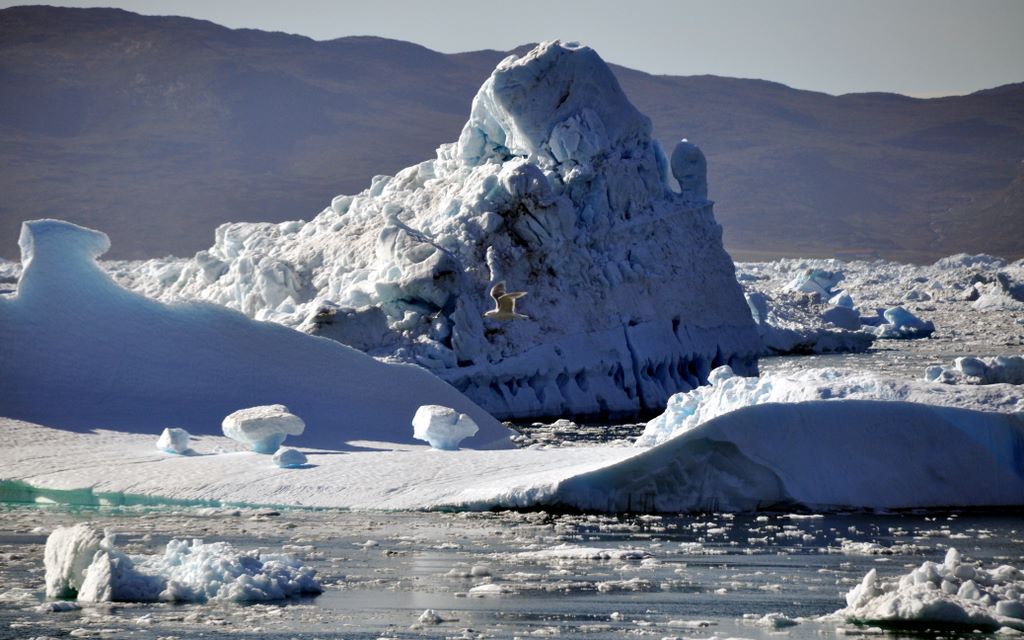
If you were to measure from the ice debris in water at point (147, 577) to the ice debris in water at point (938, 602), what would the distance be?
2665 mm

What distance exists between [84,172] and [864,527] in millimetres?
88247

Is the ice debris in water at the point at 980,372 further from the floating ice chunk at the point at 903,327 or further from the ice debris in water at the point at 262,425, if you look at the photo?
the floating ice chunk at the point at 903,327

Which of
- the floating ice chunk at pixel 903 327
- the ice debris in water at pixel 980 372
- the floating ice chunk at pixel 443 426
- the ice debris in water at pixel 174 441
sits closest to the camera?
the ice debris in water at pixel 174 441

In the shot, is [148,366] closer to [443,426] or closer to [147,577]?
[443,426]

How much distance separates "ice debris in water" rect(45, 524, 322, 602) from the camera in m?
7.10

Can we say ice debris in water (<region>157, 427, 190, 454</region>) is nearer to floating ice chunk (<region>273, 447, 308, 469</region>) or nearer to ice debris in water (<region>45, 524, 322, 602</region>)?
floating ice chunk (<region>273, 447, 308, 469</region>)

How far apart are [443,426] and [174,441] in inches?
84.4

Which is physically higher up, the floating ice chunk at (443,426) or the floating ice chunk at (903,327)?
the floating ice chunk at (903,327)

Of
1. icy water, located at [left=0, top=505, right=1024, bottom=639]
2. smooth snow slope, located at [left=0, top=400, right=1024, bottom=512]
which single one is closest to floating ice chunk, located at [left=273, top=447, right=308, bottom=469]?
smooth snow slope, located at [left=0, top=400, right=1024, bottom=512]

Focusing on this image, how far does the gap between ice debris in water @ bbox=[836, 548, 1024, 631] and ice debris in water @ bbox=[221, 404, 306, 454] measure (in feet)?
19.1

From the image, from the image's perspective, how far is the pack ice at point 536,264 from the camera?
61.0ft

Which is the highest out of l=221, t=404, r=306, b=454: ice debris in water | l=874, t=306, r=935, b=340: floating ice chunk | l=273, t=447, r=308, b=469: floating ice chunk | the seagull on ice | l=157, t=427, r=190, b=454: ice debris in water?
l=874, t=306, r=935, b=340: floating ice chunk

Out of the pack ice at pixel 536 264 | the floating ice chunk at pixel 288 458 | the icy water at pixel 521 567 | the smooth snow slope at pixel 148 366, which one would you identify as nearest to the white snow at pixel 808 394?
the icy water at pixel 521 567

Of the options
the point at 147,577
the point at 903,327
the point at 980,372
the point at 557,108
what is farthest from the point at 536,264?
the point at 903,327
